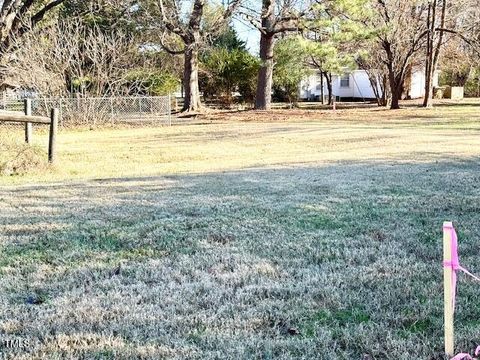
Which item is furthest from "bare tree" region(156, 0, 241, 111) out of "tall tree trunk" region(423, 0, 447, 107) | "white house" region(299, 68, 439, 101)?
"white house" region(299, 68, 439, 101)

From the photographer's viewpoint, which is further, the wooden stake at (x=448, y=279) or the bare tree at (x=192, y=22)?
the bare tree at (x=192, y=22)

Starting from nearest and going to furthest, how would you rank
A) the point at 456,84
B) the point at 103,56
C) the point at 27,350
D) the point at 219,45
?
the point at 27,350 → the point at 103,56 → the point at 219,45 → the point at 456,84

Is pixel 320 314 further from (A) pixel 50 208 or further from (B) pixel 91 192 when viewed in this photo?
(B) pixel 91 192

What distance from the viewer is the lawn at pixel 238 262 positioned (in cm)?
264

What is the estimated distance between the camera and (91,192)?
7.00 metres

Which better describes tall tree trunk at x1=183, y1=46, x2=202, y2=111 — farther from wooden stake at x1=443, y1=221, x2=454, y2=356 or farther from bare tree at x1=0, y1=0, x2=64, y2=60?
wooden stake at x1=443, y1=221, x2=454, y2=356

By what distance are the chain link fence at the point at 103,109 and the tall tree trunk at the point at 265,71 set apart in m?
5.69

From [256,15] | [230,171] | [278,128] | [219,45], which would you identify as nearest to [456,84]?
[219,45]

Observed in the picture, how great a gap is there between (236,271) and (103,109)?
62.0 feet

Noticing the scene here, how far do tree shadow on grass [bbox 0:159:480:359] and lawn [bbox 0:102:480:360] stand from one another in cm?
1

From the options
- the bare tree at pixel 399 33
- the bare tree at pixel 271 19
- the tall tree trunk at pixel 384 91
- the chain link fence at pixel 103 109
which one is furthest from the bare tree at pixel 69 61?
the tall tree trunk at pixel 384 91

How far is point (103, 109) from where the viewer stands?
2145 centimetres

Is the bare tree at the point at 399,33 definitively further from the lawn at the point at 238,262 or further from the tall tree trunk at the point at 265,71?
the lawn at the point at 238,262

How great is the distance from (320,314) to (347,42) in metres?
21.2
